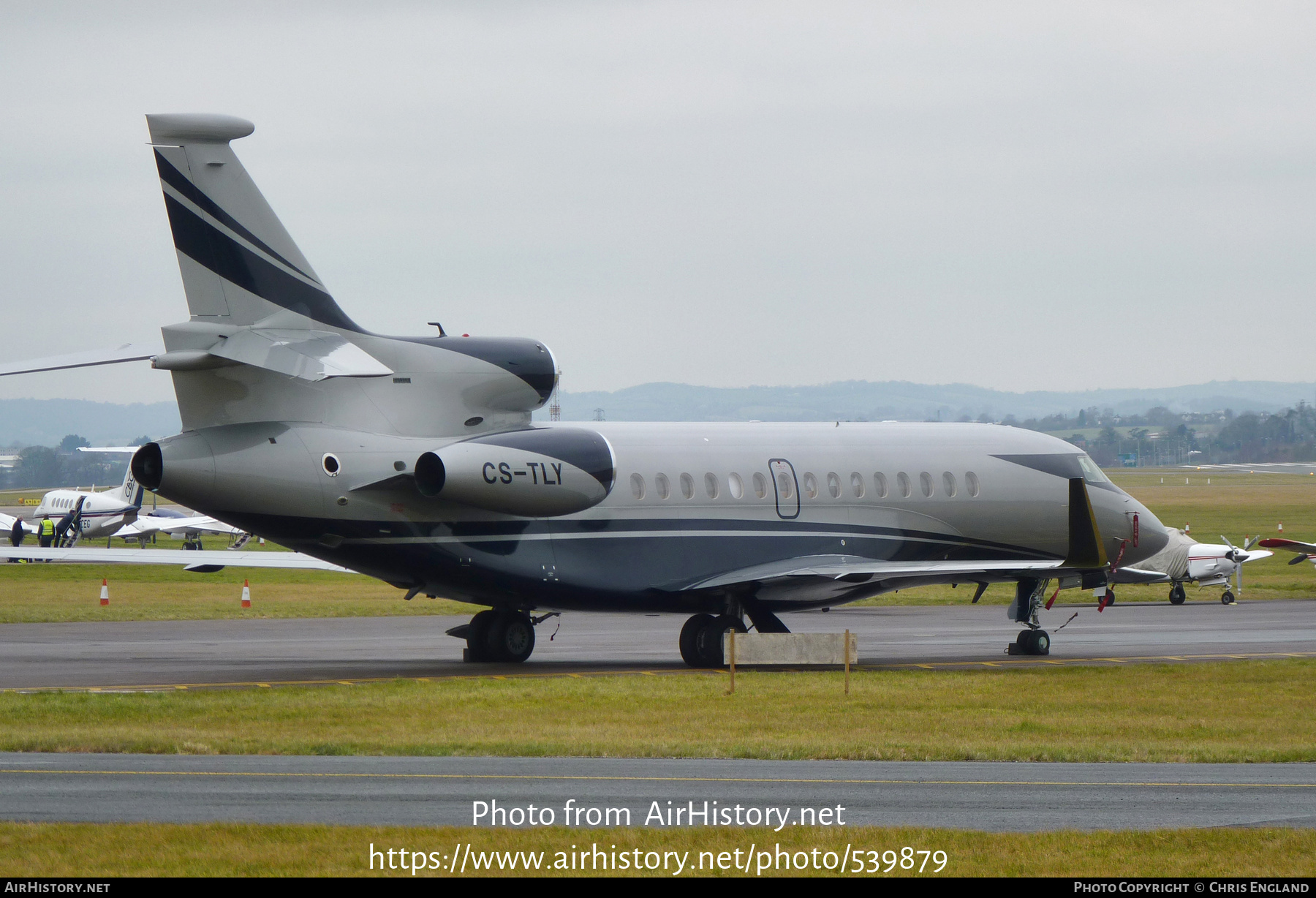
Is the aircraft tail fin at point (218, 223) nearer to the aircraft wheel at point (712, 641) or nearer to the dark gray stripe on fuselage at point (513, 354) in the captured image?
the dark gray stripe on fuselage at point (513, 354)

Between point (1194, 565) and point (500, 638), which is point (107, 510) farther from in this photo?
point (500, 638)

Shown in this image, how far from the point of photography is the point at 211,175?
22.1 meters

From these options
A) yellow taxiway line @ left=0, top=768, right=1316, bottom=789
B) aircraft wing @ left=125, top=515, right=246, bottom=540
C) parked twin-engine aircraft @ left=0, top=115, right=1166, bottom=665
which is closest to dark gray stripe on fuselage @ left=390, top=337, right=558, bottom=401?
parked twin-engine aircraft @ left=0, top=115, right=1166, bottom=665

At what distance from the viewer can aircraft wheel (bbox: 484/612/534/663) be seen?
1090 inches

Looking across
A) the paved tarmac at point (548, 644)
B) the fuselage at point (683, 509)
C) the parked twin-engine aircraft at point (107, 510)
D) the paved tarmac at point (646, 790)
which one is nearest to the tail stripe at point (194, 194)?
the fuselage at point (683, 509)

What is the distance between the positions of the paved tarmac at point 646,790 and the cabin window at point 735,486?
12.1 meters

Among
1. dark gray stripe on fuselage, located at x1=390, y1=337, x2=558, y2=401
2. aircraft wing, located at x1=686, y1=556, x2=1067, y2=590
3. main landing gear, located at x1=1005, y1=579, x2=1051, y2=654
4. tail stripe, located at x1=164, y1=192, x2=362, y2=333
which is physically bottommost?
main landing gear, located at x1=1005, y1=579, x2=1051, y2=654

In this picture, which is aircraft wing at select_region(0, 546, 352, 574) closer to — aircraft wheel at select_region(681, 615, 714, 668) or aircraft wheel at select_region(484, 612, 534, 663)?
aircraft wheel at select_region(484, 612, 534, 663)

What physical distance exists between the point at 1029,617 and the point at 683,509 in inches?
289

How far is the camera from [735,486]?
91.1 feet

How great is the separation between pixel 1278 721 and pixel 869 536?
10.4 m

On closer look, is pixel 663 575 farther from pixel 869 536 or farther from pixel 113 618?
pixel 113 618

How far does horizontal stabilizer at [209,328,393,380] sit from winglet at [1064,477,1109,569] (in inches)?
464

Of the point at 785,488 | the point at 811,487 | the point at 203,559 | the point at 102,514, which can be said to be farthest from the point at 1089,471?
the point at 102,514
